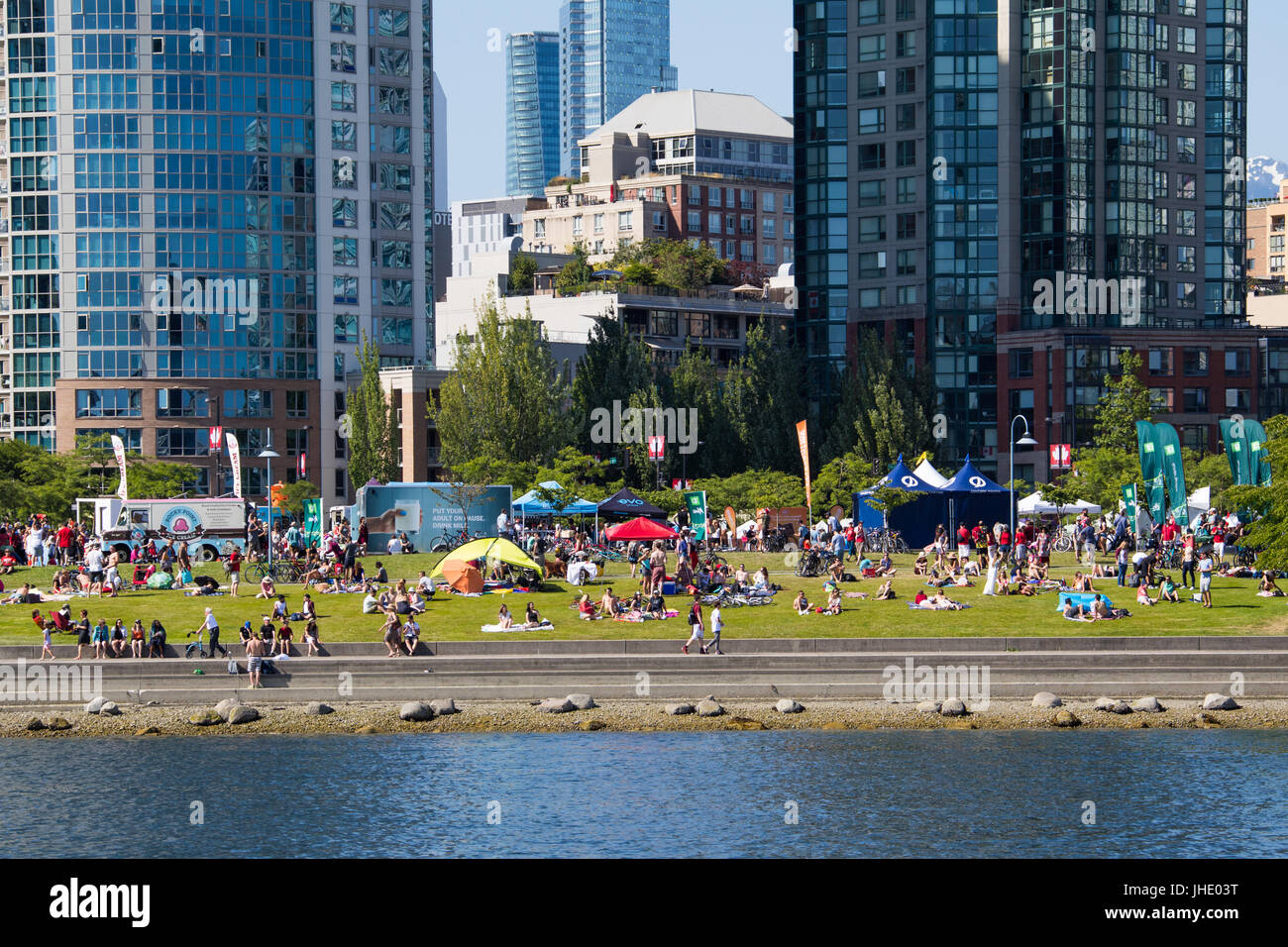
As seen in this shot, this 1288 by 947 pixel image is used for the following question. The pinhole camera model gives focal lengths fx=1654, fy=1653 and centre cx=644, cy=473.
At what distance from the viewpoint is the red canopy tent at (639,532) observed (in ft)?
202

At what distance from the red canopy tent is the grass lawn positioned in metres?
4.26

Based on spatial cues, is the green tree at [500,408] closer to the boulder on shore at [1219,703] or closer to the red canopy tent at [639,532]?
the red canopy tent at [639,532]

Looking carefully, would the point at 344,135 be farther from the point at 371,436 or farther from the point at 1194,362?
the point at 1194,362

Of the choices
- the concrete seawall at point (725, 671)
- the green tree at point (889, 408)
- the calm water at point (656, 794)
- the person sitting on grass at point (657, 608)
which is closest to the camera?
the calm water at point (656, 794)

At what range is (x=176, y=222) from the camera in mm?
131875

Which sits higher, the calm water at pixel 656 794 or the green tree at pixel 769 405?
the green tree at pixel 769 405

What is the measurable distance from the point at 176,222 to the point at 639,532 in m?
82.4

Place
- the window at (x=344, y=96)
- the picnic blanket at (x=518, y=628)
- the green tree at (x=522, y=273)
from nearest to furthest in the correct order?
the picnic blanket at (x=518, y=628) < the window at (x=344, y=96) < the green tree at (x=522, y=273)

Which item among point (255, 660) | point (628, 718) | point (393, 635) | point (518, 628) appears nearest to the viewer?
point (628, 718)

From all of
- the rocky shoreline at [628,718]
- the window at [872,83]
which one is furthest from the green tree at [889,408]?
the rocky shoreline at [628,718]

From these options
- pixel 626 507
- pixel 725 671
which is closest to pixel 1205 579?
pixel 725 671

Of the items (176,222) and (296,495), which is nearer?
(296,495)

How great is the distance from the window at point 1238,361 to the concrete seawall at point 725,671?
3145 inches
